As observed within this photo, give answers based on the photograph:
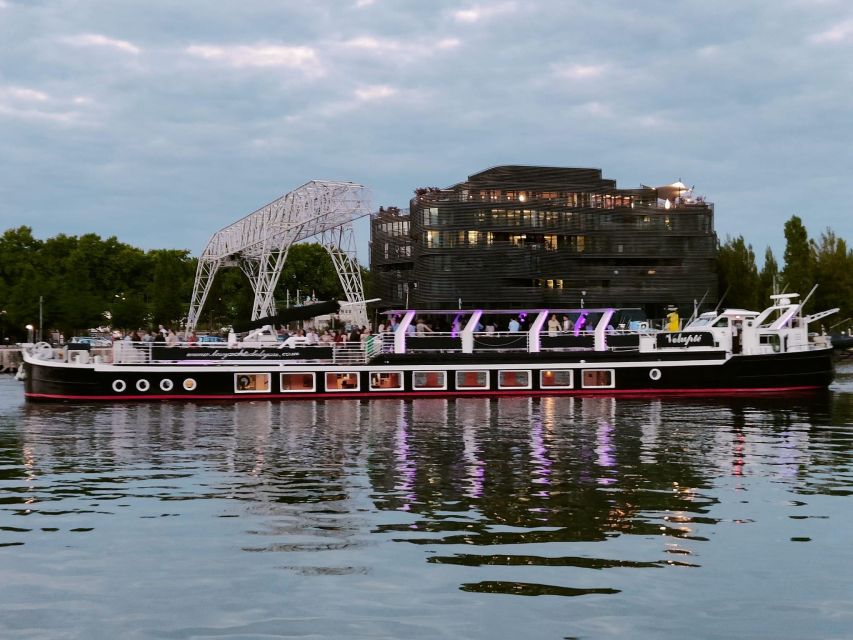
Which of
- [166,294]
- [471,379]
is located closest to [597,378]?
[471,379]

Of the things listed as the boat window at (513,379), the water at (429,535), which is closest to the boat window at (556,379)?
the boat window at (513,379)

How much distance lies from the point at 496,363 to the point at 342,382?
844 cm

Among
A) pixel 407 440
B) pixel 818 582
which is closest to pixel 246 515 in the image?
pixel 818 582

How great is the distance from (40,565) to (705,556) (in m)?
10.4

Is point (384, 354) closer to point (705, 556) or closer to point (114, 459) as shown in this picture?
point (114, 459)

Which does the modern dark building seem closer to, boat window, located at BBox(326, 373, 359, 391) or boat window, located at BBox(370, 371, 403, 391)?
boat window, located at BBox(370, 371, 403, 391)

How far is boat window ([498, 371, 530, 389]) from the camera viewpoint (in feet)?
167

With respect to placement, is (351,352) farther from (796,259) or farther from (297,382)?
(796,259)

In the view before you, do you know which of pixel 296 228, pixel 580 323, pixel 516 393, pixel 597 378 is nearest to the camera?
pixel 516 393

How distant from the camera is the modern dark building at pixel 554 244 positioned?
10562 cm

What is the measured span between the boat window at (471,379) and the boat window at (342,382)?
5.59m

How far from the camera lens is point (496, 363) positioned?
1994 inches

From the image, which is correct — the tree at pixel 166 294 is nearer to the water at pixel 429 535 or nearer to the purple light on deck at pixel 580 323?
the purple light on deck at pixel 580 323

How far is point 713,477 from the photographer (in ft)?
73.4
